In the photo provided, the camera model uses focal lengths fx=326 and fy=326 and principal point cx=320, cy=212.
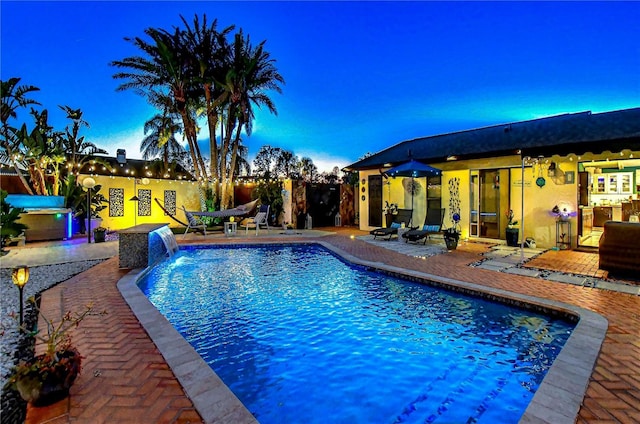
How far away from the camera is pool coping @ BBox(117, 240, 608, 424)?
229cm

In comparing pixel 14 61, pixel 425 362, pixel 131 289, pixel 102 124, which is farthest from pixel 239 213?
pixel 102 124

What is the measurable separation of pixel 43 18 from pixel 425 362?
17.1m

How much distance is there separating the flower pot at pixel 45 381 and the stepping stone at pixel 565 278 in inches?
278

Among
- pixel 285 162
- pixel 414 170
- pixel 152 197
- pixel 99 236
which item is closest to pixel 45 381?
pixel 414 170

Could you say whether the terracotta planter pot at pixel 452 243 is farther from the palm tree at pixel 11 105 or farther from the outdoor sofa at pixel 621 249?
the palm tree at pixel 11 105

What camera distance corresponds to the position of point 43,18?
1236 cm

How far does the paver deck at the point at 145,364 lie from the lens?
2.27m

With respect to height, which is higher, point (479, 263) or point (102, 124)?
point (102, 124)

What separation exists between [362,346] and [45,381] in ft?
9.54

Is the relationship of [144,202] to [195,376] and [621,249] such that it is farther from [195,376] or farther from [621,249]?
[621,249]

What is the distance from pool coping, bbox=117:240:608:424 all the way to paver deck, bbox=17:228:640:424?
7cm

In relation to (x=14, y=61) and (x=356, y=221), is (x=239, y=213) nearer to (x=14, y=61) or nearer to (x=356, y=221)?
(x=356, y=221)

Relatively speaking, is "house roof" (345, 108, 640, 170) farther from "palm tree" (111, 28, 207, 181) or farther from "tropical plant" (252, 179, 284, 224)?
"palm tree" (111, 28, 207, 181)

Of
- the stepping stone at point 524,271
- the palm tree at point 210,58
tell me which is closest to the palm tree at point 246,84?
the palm tree at point 210,58
